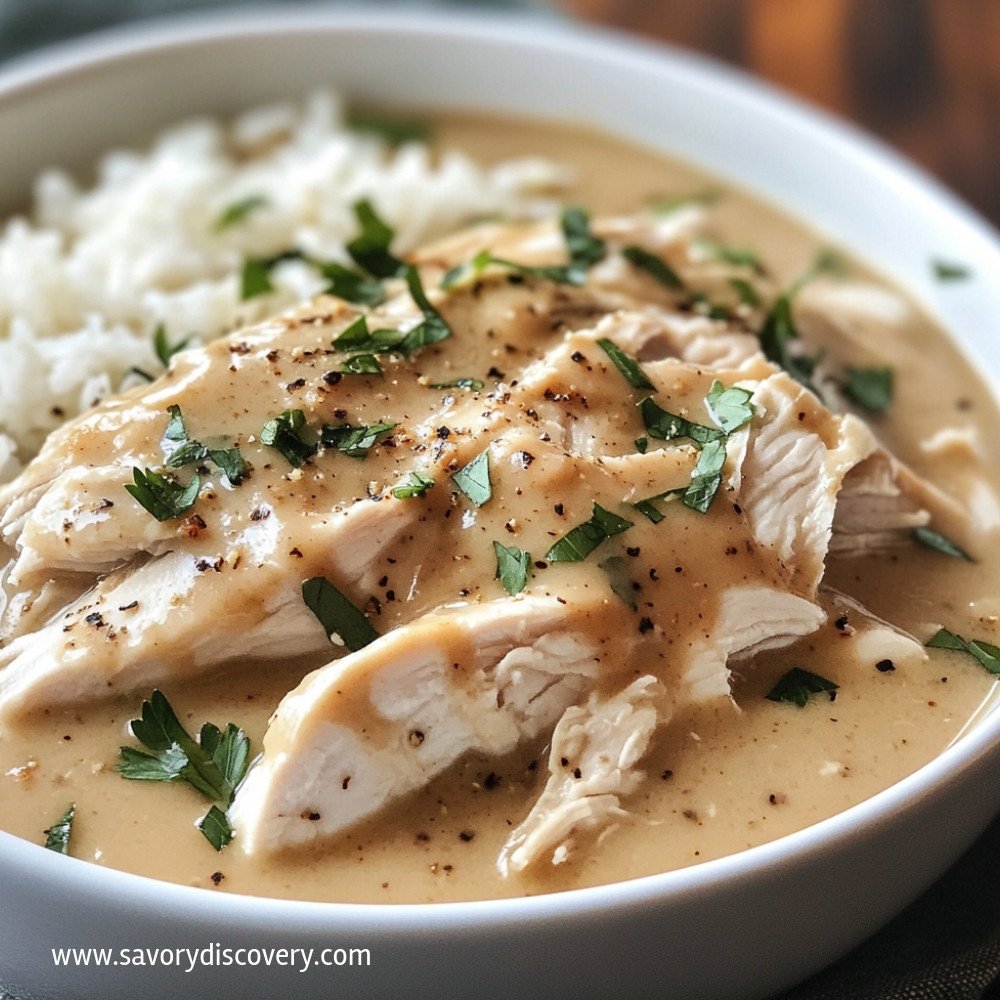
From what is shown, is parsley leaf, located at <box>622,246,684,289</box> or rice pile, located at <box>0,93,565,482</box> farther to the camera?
parsley leaf, located at <box>622,246,684,289</box>

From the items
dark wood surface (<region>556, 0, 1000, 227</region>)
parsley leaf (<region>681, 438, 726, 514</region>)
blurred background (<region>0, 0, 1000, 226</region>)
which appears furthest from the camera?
dark wood surface (<region>556, 0, 1000, 227</region>)

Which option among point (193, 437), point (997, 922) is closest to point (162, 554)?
point (193, 437)

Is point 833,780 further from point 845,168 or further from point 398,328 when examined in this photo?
point 845,168

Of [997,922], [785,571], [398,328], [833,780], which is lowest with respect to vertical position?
[997,922]

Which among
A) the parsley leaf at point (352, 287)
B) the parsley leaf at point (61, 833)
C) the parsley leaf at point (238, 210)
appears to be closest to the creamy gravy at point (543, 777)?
the parsley leaf at point (61, 833)

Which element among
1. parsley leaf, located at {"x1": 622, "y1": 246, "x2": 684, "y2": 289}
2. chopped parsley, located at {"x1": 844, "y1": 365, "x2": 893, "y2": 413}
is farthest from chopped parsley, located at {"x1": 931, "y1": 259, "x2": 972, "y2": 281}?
parsley leaf, located at {"x1": 622, "y1": 246, "x2": 684, "y2": 289}

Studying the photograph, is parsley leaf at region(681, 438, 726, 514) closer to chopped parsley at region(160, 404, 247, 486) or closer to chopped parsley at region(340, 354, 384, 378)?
chopped parsley at region(340, 354, 384, 378)

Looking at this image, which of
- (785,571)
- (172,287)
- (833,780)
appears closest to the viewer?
(833,780)

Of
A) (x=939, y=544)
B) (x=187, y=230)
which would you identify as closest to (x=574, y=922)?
(x=939, y=544)
